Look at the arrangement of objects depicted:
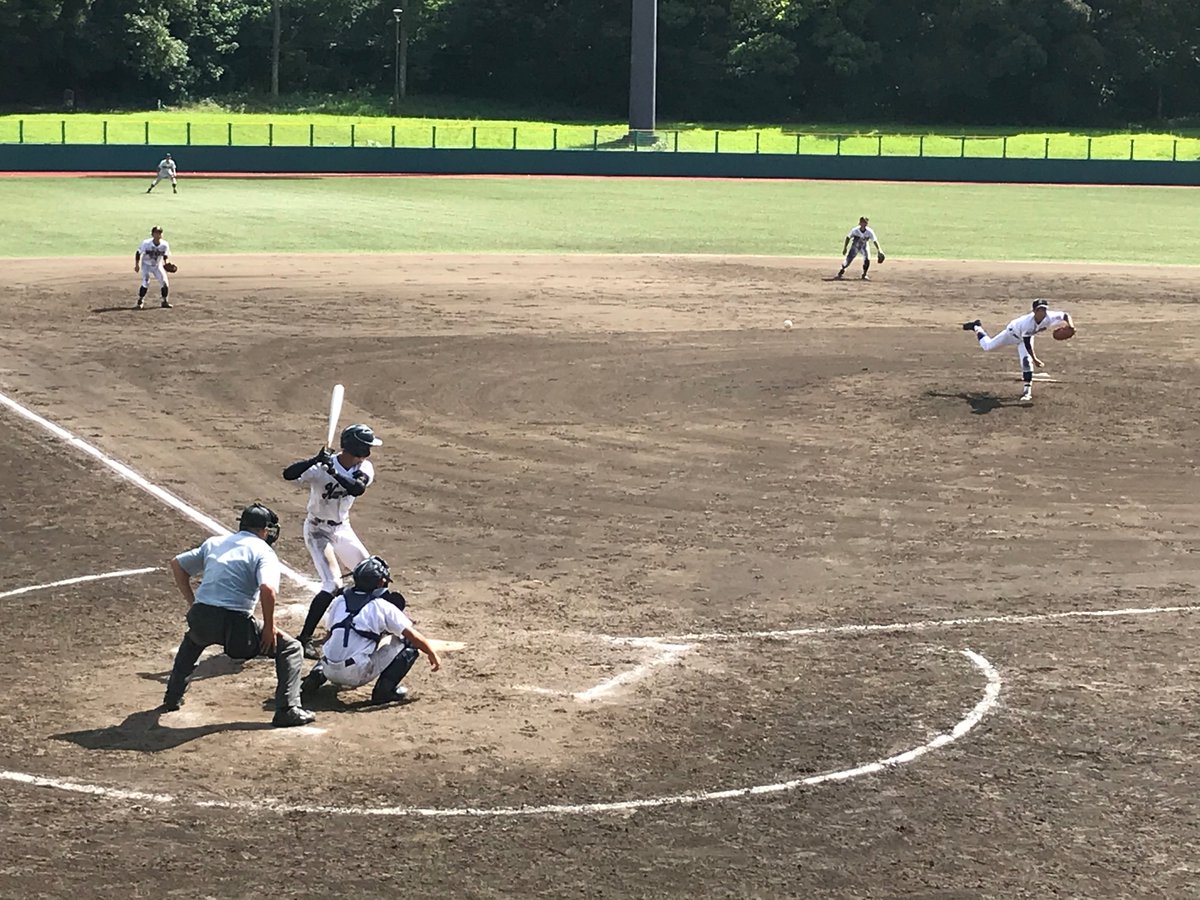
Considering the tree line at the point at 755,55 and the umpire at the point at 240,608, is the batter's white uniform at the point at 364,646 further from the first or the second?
the tree line at the point at 755,55

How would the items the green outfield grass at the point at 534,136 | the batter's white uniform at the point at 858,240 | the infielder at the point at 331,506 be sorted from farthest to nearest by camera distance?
1. the green outfield grass at the point at 534,136
2. the batter's white uniform at the point at 858,240
3. the infielder at the point at 331,506

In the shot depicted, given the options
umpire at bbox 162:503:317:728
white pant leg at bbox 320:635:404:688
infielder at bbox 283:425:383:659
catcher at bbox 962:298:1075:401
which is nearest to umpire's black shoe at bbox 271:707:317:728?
umpire at bbox 162:503:317:728

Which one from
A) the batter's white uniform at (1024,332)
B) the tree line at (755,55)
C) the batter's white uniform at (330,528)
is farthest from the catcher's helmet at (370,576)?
the tree line at (755,55)

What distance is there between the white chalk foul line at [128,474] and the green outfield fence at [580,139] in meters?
54.6

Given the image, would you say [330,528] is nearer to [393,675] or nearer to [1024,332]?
[393,675]

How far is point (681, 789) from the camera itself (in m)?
11.3

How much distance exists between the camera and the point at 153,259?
112 ft

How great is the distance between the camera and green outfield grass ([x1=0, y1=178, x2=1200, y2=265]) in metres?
47.8

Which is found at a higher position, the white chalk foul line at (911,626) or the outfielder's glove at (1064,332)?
the outfielder's glove at (1064,332)

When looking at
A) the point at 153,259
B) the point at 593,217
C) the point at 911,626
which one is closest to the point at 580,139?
the point at 593,217

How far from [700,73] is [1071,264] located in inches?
2675

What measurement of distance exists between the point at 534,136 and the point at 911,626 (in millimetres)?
78623

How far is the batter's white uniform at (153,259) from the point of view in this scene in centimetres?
3375

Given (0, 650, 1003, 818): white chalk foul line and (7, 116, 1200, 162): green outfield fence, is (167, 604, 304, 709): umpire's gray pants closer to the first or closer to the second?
(0, 650, 1003, 818): white chalk foul line
